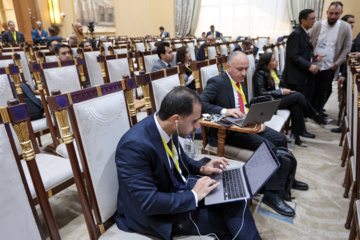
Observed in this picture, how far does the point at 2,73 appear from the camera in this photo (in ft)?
5.85

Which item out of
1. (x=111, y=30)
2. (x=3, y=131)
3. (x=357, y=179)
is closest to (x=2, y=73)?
(x=3, y=131)

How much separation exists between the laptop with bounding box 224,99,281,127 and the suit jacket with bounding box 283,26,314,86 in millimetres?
1520

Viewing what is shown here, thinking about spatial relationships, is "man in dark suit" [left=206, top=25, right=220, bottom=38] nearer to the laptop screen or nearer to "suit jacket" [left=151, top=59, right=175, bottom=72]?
"suit jacket" [left=151, top=59, right=175, bottom=72]

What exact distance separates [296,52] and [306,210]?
188 cm

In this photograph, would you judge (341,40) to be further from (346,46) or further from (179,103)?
(179,103)

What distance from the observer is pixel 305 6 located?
7414 mm

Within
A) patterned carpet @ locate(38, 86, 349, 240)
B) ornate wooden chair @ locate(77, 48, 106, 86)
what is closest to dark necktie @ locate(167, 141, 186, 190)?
patterned carpet @ locate(38, 86, 349, 240)

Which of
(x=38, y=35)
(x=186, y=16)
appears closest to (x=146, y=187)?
(x=38, y=35)

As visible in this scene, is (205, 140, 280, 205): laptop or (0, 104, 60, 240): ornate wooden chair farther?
(205, 140, 280, 205): laptop

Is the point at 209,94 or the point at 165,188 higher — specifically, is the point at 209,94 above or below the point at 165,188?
above

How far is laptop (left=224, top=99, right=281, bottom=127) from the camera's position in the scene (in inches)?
60.2

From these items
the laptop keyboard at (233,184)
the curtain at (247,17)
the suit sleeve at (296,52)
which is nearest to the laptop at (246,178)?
the laptop keyboard at (233,184)

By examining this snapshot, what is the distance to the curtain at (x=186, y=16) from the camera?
31.5 feet

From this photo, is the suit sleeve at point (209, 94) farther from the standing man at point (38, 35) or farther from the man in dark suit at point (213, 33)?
the man in dark suit at point (213, 33)
